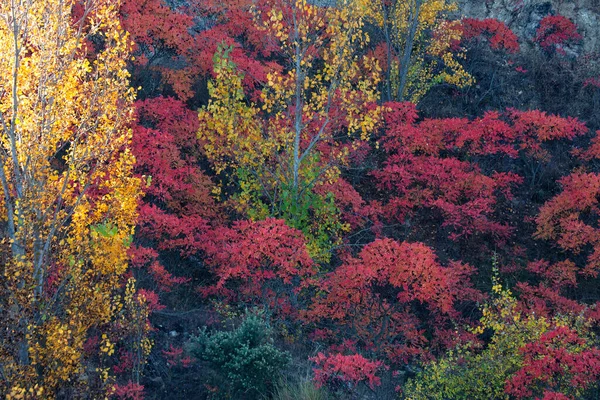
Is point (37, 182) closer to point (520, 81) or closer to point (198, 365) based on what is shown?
point (198, 365)

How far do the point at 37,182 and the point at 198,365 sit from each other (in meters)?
4.67

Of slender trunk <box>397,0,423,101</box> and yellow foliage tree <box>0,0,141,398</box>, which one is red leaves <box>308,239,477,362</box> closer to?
yellow foliage tree <box>0,0,141,398</box>

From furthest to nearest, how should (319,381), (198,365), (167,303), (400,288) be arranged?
(167,303)
(198,365)
(400,288)
(319,381)

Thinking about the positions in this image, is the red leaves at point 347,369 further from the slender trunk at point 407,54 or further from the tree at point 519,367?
the slender trunk at point 407,54

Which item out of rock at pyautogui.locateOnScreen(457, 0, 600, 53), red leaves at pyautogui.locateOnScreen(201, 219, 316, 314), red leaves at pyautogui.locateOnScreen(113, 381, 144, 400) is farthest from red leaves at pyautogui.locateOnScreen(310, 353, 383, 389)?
rock at pyautogui.locateOnScreen(457, 0, 600, 53)

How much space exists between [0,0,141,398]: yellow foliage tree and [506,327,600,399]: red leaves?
5.73 metres

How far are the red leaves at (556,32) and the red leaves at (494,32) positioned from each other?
0.98 metres

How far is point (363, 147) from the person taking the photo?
17.0m

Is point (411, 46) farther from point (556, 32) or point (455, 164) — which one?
point (556, 32)

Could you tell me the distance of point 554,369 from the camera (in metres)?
8.05

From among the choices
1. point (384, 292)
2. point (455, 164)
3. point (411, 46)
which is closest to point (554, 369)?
point (384, 292)

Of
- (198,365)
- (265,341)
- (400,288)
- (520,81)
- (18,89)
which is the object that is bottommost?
(198,365)

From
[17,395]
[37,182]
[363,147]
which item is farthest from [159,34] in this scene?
[17,395]

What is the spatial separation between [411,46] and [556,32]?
7367 millimetres
